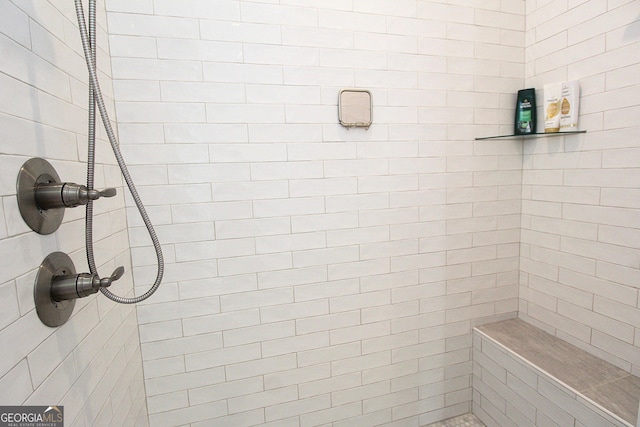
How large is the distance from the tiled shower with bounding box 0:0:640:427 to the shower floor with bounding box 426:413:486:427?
47 mm

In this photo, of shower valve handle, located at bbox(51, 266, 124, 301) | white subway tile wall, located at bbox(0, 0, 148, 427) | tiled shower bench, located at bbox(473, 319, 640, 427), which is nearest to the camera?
white subway tile wall, located at bbox(0, 0, 148, 427)

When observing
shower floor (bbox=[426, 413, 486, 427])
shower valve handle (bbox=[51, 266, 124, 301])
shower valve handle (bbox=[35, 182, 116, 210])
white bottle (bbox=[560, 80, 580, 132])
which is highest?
white bottle (bbox=[560, 80, 580, 132])

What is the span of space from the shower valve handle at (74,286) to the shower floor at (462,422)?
5.86 ft

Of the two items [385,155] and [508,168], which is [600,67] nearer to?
[508,168]

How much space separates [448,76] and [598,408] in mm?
1511

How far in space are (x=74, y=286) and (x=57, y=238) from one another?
0.13m

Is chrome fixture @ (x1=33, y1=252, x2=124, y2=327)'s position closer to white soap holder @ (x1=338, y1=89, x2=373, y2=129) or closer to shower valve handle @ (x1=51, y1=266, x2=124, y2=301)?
shower valve handle @ (x1=51, y1=266, x2=124, y2=301)

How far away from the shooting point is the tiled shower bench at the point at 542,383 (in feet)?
3.86

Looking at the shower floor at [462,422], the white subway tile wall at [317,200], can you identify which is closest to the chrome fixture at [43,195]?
the white subway tile wall at [317,200]

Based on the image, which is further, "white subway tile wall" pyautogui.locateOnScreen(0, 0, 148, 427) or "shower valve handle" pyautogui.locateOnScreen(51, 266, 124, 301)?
"shower valve handle" pyautogui.locateOnScreen(51, 266, 124, 301)

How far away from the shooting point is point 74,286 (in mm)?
703

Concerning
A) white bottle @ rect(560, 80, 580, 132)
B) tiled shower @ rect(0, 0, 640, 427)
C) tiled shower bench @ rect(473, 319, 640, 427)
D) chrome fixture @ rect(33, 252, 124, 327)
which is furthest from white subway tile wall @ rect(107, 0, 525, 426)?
chrome fixture @ rect(33, 252, 124, 327)

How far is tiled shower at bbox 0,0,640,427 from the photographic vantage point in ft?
3.90

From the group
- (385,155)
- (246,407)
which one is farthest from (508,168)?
(246,407)
